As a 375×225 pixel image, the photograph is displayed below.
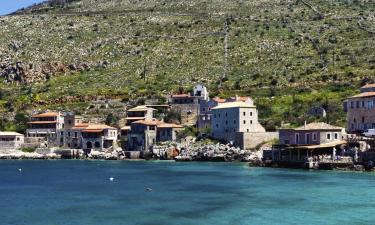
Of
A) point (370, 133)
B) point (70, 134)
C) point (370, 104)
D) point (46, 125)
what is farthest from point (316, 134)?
point (46, 125)

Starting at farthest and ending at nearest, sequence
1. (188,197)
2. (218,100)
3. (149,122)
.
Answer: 1. (218,100)
2. (149,122)
3. (188,197)

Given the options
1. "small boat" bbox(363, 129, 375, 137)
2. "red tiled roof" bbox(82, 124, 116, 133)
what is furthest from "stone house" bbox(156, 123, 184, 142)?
"small boat" bbox(363, 129, 375, 137)

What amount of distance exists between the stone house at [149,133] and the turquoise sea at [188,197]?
23.7 m

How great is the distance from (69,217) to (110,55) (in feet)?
314

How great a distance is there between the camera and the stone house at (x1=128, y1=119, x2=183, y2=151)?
95.6m

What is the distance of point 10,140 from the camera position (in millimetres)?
100125

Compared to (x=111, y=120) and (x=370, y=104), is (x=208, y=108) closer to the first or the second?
(x=111, y=120)

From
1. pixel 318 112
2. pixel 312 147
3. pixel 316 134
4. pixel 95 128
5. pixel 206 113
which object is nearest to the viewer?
pixel 312 147

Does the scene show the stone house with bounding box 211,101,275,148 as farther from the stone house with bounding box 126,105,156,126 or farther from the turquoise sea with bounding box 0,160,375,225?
the turquoise sea with bounding box 0,160,375,225

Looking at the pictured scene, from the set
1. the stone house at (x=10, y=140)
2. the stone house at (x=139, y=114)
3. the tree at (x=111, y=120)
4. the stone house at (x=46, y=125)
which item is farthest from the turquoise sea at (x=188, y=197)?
the tree at (x=111, y=120)

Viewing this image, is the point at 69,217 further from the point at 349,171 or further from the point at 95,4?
the point at 95,4

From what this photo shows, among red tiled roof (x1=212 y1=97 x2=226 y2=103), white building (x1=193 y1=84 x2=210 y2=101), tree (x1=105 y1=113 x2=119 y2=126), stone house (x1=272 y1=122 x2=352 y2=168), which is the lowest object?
stone house (x1=272 y1=122 x2=352 y2=168)

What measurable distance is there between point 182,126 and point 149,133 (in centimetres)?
539

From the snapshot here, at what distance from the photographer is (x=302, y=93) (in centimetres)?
10319
